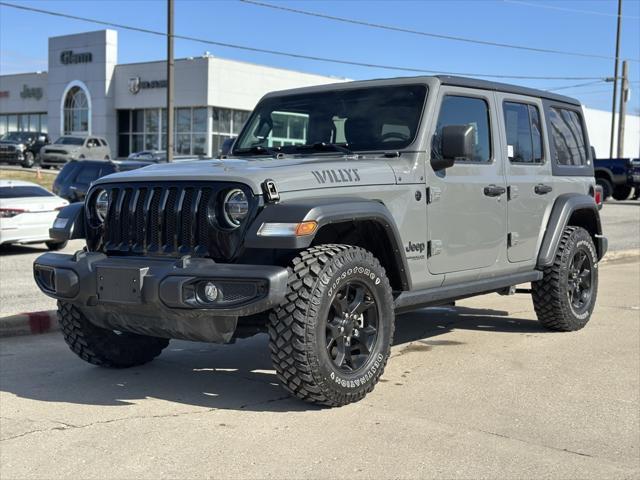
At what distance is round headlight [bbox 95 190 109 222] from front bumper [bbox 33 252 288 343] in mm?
359

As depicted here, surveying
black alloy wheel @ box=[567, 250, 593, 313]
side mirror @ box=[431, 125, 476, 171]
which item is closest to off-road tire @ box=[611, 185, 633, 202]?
black alloy wheel @ box=[567, 250, 593, 313]

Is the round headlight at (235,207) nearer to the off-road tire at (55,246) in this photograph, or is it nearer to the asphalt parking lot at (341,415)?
the asphalt parking lot at (341,415)

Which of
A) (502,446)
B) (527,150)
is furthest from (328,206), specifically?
(527,150)

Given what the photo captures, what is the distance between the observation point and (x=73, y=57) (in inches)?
2103

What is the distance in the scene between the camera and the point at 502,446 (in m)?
4.24

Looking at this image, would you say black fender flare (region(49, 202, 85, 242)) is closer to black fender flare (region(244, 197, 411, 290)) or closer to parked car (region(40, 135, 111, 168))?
black fender flare (region(244, 197, 411, 290))

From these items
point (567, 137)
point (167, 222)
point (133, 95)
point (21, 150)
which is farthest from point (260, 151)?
point (133, 95)

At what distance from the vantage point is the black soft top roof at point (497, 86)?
6044 millimetres

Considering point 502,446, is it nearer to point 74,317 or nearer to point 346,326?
point 346,326

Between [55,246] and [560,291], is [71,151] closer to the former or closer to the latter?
[55,246]

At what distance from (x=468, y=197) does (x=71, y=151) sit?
35440 mm

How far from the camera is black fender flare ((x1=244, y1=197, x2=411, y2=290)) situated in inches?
176

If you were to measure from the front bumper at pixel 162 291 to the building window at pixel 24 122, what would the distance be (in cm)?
5558

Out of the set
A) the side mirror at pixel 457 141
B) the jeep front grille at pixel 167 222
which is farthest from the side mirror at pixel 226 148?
the side mirror at pixel 457 141
